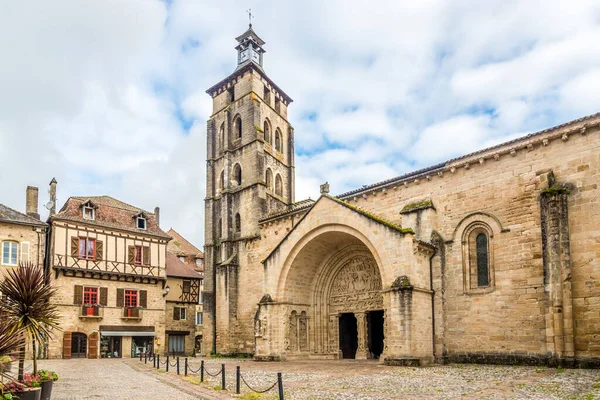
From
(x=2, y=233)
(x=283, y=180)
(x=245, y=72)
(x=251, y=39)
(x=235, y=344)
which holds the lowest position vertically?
(x=235, y=344)

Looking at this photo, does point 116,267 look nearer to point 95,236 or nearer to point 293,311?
point 95,236

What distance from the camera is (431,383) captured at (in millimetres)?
12266

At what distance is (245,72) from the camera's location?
33000mm

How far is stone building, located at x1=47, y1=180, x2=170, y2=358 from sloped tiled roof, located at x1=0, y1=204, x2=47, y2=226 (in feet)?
3.11

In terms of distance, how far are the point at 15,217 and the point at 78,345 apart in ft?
27.9

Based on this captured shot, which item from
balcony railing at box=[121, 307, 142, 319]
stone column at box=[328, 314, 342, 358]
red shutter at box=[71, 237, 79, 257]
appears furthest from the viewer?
balcony railing at box=[121, 307, 142, 319]

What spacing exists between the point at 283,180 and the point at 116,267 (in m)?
12.3

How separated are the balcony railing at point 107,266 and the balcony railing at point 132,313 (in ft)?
7.30

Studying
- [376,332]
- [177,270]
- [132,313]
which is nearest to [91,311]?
[132,313]

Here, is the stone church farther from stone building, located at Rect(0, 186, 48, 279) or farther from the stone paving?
stone building, located at Rect(0, 186, 48, 279)

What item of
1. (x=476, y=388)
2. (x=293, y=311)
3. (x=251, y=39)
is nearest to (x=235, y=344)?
(x=293, y=311)

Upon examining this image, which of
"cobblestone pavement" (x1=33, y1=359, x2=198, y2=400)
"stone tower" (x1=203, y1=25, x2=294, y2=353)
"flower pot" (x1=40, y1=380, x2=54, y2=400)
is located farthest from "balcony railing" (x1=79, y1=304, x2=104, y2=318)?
"flower pot" (x1=40, y1=380, x2=54, y2=400)

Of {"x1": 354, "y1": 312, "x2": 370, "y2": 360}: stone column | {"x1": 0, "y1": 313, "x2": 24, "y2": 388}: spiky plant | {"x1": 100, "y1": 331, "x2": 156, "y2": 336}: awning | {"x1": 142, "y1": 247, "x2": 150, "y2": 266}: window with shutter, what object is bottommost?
{"x1": 100, "y1": 331, "x2": 156, "y2": 336}: awning

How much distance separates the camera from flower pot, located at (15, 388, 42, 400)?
9055 mm
